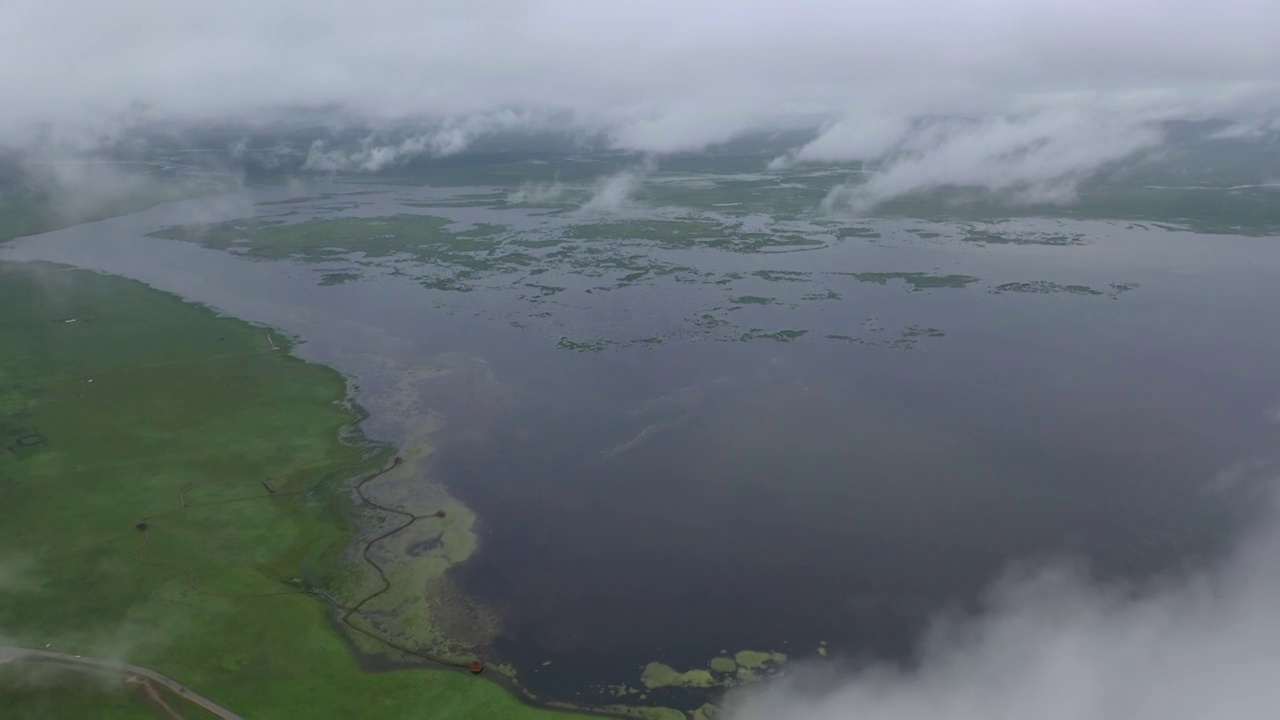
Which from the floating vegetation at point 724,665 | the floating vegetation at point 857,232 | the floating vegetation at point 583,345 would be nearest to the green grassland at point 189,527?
the floating vegetation at point 724,665

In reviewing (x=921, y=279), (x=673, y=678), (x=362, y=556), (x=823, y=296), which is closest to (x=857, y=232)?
(x=921, y=279)

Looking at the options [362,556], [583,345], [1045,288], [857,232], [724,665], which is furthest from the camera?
[857,232]

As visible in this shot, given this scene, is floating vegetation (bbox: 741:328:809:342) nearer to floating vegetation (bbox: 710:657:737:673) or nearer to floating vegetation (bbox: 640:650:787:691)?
floating vegetation (bbox: 640:650:787:691)

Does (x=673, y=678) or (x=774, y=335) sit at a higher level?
(x=774, y=335)

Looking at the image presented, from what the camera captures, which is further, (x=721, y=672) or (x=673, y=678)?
(x=721, y=672)

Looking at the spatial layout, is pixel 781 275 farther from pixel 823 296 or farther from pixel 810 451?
pixel 810 451

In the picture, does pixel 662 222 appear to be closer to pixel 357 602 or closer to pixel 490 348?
pixel 490 348

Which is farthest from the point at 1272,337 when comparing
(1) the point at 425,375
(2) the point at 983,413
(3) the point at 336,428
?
(3) the point at 336,428
